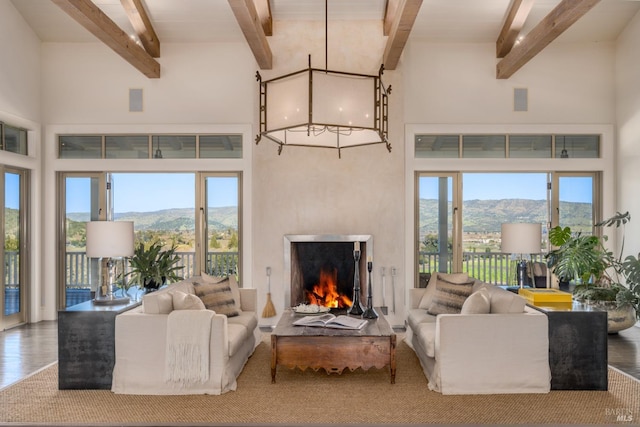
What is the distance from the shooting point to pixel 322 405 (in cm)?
359

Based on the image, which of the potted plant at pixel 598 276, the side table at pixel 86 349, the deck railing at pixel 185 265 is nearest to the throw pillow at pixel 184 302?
the side table at pixel 86 349

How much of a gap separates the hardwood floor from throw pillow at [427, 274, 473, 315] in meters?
1.50

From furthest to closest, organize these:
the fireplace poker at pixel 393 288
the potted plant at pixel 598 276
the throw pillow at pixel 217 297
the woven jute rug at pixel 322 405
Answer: the fireplace poker at pixel 393 288 → the potted plant at pixel 598 276 → the throw pillow at pixel 217 297 → the woven jute rug at pixel 322 405

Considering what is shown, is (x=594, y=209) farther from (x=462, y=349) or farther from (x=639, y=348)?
(x=462, y=349)

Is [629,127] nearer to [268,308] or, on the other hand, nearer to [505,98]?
[505,98]

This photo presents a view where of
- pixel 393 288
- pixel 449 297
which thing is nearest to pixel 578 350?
pixel 449 297

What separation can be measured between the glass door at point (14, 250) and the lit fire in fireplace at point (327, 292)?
12.3ft

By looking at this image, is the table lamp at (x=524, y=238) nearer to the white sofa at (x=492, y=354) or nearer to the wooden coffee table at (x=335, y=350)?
the white sofa at (x=492, y=354)

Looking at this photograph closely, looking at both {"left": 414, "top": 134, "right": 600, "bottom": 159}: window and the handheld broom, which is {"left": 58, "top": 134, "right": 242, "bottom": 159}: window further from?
{"left": 414, "top": 134, "right": 600, "bottom": 159}: window

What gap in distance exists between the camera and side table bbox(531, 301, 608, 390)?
3.88m

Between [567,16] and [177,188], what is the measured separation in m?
5.06

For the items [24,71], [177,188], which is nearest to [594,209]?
[177,188]

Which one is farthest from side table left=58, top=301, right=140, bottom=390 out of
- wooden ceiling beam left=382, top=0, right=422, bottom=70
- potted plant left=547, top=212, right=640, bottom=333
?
potted plant left=547, top=212, right=640, bottom=333

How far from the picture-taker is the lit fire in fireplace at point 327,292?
6.48 metres
